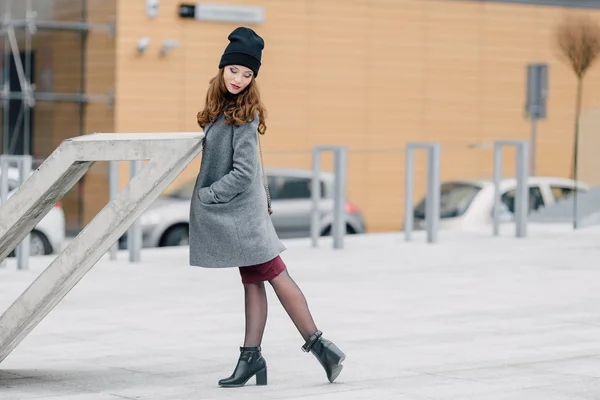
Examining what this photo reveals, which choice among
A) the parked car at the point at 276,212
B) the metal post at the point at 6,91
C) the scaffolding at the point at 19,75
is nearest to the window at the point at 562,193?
the parked car at the point at 276,212

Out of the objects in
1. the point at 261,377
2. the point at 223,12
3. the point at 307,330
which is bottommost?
the point at 261,377

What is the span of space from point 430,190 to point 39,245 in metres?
4.53

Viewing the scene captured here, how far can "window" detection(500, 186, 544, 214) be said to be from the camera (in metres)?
17.2

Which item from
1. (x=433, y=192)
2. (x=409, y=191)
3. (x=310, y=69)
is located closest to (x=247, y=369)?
(x=433, y=192)

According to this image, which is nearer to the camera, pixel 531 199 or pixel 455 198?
pixel 531 199

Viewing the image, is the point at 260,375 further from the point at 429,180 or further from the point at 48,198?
the point at 429,180

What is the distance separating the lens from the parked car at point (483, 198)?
1727 centimetres

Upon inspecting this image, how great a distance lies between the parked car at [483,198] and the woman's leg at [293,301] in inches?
421

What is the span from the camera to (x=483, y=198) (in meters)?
17.6

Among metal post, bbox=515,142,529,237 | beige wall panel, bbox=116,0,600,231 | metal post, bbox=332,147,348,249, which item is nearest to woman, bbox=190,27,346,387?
metal post, bbox=332,147,348,249

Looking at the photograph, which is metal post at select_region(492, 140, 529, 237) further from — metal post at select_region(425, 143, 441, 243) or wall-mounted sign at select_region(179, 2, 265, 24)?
wall-mounted sign at select_region(179, 2, 265, 24)

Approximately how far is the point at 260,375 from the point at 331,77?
75.7ft

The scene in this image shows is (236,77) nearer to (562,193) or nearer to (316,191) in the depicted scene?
(316,191)

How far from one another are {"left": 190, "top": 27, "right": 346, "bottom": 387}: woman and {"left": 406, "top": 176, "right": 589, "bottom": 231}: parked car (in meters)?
10.8
